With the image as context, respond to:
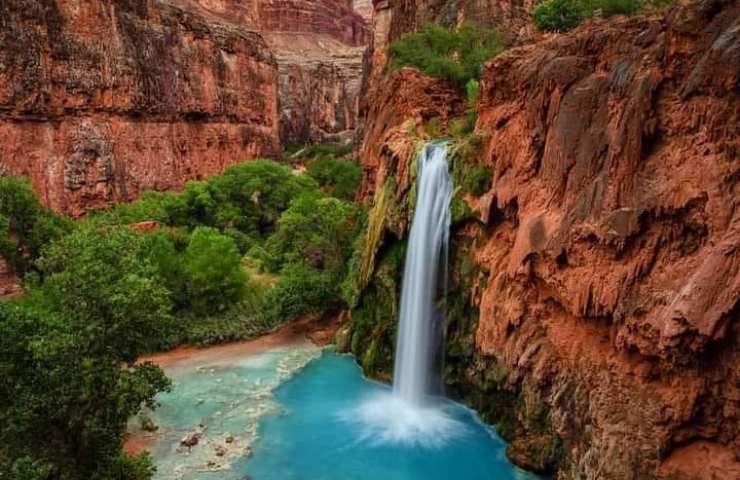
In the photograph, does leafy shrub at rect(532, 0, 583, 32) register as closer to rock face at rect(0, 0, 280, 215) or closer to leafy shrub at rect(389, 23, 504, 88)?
leafy shrub at rect(389, 23, 504, 88)

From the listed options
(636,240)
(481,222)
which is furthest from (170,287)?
(636,240)

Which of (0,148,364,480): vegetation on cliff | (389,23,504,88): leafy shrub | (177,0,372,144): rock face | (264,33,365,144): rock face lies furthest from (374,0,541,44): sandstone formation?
(264,33,365,144): rock face

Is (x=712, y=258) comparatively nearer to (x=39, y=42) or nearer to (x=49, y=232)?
(x=49, y=232)

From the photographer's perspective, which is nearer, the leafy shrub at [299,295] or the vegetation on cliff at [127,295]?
the vegetation on cliff at [127,295]

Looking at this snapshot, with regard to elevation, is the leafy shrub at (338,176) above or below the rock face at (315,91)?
below

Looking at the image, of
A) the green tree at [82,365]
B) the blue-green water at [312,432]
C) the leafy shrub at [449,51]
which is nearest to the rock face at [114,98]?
the leafy shrub at [449,51]

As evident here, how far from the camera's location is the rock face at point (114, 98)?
34.0 metres

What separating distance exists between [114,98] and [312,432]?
3333 centimetres

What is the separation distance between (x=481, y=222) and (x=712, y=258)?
26.7 feet

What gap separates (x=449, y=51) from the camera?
100 ft

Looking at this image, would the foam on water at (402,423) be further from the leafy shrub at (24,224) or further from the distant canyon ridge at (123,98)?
the distant canyon ridge at (123,98)

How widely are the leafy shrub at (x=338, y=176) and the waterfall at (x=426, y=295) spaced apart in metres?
26.3

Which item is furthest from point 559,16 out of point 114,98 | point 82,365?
point 114,98

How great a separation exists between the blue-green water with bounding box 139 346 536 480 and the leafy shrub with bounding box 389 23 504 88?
1543 centimetres
